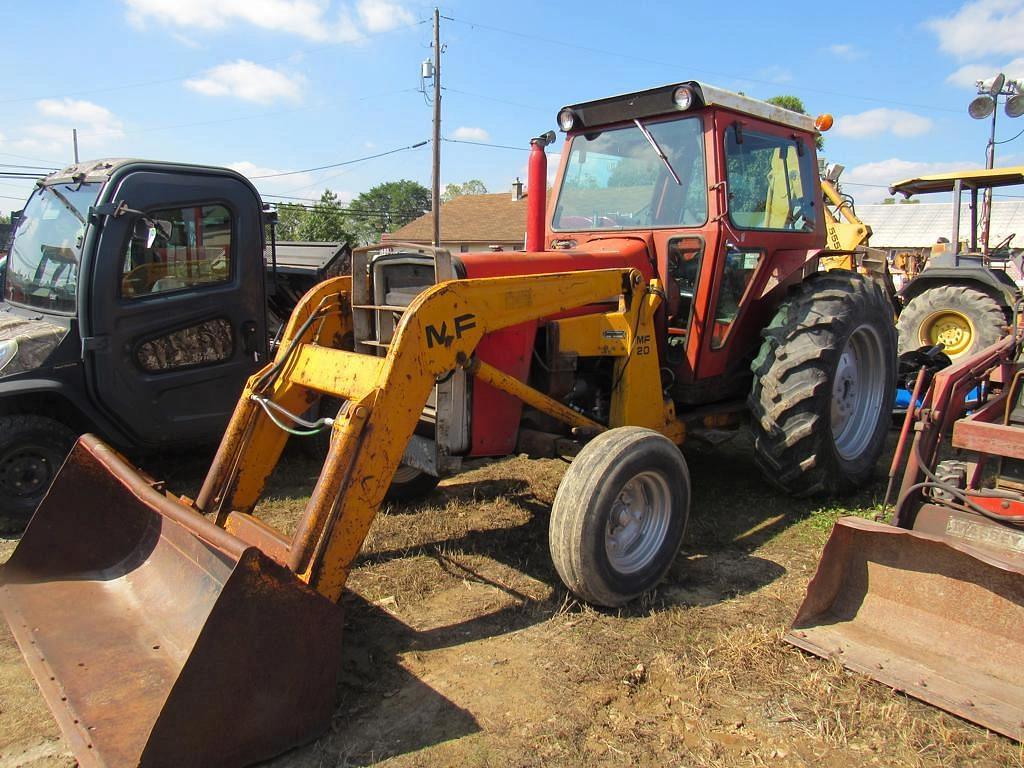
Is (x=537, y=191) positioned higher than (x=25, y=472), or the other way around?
(x=537, y=191)

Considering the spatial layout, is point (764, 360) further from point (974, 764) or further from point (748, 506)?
point (974, 764)

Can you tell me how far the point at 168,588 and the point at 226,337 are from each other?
2853 millimetres

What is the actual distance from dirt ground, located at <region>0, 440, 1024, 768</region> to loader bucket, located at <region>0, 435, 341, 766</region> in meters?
0.23

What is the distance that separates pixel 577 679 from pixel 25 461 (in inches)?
156

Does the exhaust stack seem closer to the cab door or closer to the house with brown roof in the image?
the cab door

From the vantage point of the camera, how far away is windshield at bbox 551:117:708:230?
186 inches

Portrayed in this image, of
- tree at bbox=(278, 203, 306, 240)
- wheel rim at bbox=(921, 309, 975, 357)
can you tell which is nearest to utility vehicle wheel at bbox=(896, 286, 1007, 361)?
wheel rim at bbox=(921, 309, 975, 357)

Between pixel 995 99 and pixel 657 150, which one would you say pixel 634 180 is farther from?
pixel 995 99

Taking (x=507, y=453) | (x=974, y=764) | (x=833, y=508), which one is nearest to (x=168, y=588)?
(x=507, y=453)

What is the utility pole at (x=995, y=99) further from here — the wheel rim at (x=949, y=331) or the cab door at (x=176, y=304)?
the cab door at (x=176, y=304)

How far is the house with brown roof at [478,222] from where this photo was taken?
31.8m

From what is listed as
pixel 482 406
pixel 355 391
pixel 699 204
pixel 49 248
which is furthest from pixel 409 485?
pixel 49 248

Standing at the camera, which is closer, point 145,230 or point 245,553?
point 245,553

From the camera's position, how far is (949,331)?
8320 millimetres
